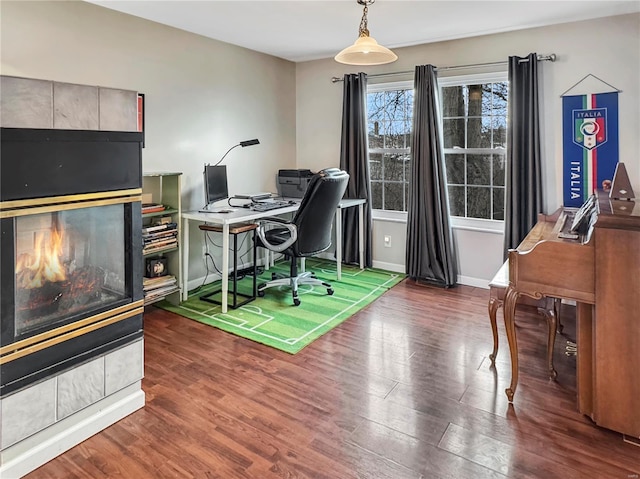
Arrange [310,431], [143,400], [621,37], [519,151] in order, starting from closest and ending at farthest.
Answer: [310,431], [143,400], [621,37], [519,151]

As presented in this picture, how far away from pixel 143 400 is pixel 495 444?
5.64 feet

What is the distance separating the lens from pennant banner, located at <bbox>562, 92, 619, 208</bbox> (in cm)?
340

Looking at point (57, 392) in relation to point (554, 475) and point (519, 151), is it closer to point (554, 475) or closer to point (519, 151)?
point (554, 475)

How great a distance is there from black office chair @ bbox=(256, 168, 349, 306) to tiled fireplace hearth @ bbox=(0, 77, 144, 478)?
1.57 meters

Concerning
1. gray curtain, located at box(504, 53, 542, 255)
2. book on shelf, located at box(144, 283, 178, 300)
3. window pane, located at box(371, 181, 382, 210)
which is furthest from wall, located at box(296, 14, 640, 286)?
book on shelf, located at box(144, 283, 178, 300)

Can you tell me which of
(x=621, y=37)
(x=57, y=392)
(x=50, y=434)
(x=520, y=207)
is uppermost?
(x=621, y=37)

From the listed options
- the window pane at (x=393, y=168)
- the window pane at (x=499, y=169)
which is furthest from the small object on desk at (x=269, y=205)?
the window pane at (x=499, y=169)

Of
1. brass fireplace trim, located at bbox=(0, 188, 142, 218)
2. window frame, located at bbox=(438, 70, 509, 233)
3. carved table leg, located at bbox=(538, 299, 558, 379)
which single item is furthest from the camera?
window frame, located at bbox=(438, 70, 509, 233)

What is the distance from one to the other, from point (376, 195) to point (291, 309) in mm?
1910

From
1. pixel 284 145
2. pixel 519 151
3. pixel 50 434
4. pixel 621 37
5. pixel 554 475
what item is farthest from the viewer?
pixel 284 145

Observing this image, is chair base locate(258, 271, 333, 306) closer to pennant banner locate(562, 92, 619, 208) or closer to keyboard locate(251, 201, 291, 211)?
keyboard locate(251, 201, 291, 211)

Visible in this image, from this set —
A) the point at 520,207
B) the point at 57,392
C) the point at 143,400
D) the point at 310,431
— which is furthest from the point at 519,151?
the point at 57,392

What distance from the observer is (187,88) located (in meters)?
3.89

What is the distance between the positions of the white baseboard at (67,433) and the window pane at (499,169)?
11.5 ft
